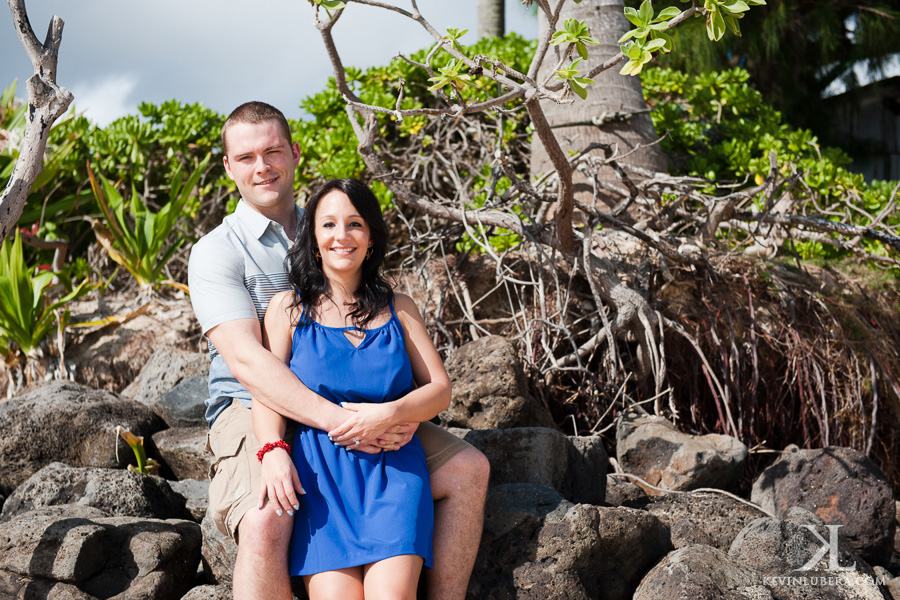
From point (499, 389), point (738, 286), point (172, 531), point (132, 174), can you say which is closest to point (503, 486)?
point (499, 389)

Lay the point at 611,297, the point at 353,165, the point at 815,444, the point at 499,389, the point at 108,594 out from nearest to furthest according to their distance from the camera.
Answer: the point at 108,594 < the point at 499,389 < the point at 611,297 < the point at 815,444 < the point at 353,165

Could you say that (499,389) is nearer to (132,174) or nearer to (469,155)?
(469,155)

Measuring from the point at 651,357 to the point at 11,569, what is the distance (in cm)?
292

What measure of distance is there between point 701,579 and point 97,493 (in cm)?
228

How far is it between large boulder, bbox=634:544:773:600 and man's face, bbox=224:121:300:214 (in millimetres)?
1823

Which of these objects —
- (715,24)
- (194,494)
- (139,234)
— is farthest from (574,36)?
(139,234)

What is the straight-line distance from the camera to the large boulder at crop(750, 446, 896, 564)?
10.3 feet

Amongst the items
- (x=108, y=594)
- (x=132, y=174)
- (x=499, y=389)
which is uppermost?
(x=132, y=174)

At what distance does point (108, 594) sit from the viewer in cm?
250

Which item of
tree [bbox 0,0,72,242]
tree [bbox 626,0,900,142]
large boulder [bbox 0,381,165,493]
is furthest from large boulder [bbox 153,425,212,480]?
tree [bbox 626,0,900,142]

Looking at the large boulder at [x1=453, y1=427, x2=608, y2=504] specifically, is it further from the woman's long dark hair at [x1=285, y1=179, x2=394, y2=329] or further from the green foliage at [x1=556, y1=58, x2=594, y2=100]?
the green foliage at [x1=556, y1=58, x2=594, y2=100]

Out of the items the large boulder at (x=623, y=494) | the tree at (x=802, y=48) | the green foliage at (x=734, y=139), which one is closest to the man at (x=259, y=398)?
the large boulder at (x=623, y=494)

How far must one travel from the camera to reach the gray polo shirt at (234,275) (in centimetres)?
243

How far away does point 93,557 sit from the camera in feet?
8.24
